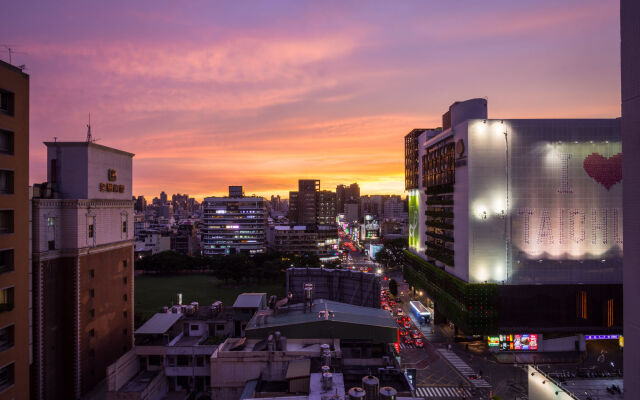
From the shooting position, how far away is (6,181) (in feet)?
76.3

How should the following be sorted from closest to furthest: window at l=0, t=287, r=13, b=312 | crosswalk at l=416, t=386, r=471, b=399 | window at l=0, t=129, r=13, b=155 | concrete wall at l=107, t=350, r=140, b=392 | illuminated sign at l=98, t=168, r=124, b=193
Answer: window at l=0, t=287, r=13, b=312, window at l=0, t=129, r=13, b=155, concrete wall at l=107, t=350, r=140, b=392, crosswalk at l=416, t=386, r=471, b=399, illuminated sign at l=98, t=168, r=124, b=193

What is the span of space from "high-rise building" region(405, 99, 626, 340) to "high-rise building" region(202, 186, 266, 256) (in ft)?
354

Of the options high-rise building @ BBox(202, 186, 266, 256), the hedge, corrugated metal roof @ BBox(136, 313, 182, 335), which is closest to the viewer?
corrugated metal roof @ BBox(136, 313, 182, 335)

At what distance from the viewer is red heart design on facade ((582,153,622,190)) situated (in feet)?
181

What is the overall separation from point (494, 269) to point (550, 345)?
1448 cm

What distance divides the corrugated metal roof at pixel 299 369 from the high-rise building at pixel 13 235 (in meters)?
18.3

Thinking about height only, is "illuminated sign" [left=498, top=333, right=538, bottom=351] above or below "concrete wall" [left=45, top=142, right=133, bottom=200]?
below

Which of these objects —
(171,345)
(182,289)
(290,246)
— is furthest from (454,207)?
(290,246)

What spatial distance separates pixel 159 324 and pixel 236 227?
107 meters

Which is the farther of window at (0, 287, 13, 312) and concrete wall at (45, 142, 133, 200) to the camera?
concrete wall at (45, 142, 133, 200)

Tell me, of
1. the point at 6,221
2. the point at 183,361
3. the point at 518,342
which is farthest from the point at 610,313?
the point at 6,221

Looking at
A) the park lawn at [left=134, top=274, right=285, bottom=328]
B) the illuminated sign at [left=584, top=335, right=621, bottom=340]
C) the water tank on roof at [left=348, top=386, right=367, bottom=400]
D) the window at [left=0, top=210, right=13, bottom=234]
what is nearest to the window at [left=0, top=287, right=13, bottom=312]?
the window at [left=0, top=210, right=13, bottom=234]

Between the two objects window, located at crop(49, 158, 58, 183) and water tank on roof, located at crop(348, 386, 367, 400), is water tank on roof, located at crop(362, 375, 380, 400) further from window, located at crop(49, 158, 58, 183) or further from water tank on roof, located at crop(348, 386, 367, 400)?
window, located at crop(49, 158, 58, 183)

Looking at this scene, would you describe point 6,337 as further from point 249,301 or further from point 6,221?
point 249,301
